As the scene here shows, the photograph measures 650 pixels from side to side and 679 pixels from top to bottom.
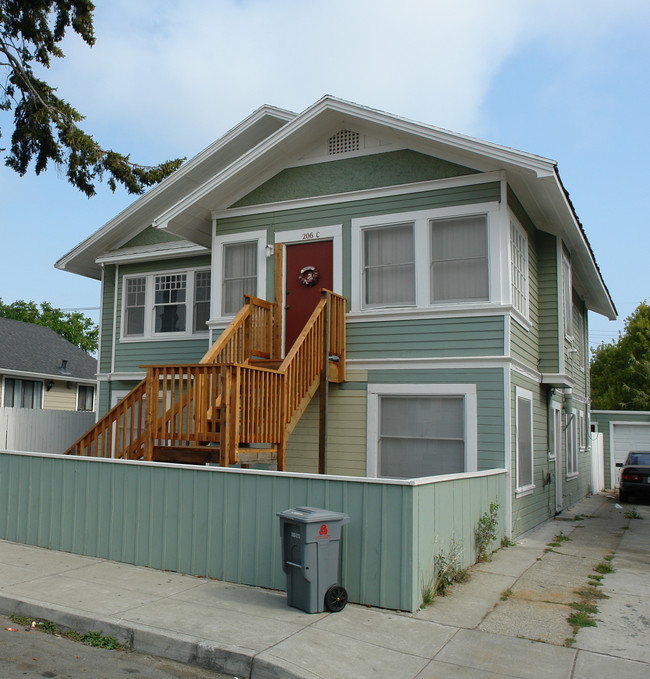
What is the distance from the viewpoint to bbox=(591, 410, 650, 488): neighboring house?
23.1 meters

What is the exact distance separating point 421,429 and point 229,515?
411cm

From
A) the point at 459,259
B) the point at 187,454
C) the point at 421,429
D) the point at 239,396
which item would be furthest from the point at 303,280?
the point at 187,454

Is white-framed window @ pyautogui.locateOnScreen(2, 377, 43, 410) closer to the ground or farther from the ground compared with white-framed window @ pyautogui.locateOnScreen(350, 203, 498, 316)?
closer to the ground

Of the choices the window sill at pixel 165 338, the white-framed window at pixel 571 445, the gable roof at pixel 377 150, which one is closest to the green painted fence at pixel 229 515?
the gable roof at pixel 377 150

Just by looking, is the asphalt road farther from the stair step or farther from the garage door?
the garage door

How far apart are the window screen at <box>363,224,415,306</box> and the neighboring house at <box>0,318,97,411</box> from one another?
16.7 metres

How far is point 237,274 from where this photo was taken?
12.8 m

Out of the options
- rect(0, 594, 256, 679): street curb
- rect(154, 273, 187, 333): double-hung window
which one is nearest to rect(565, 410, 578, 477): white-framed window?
rect(154, 273, 187, 333): double-hung window

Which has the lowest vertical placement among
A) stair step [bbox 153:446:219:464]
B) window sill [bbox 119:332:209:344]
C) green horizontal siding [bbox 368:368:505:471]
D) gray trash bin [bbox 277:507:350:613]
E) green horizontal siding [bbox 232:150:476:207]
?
gray trash bin [bbox 277:507:350:613]

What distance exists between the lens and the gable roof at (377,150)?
34.2ft

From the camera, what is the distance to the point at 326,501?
7.00m

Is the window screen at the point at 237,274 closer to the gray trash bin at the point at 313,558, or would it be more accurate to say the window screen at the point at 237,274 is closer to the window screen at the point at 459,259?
the window screen at the point at 459,259

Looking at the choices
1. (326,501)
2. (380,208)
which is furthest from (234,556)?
(380,208)

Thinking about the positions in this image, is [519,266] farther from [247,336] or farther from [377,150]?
[247,336]
